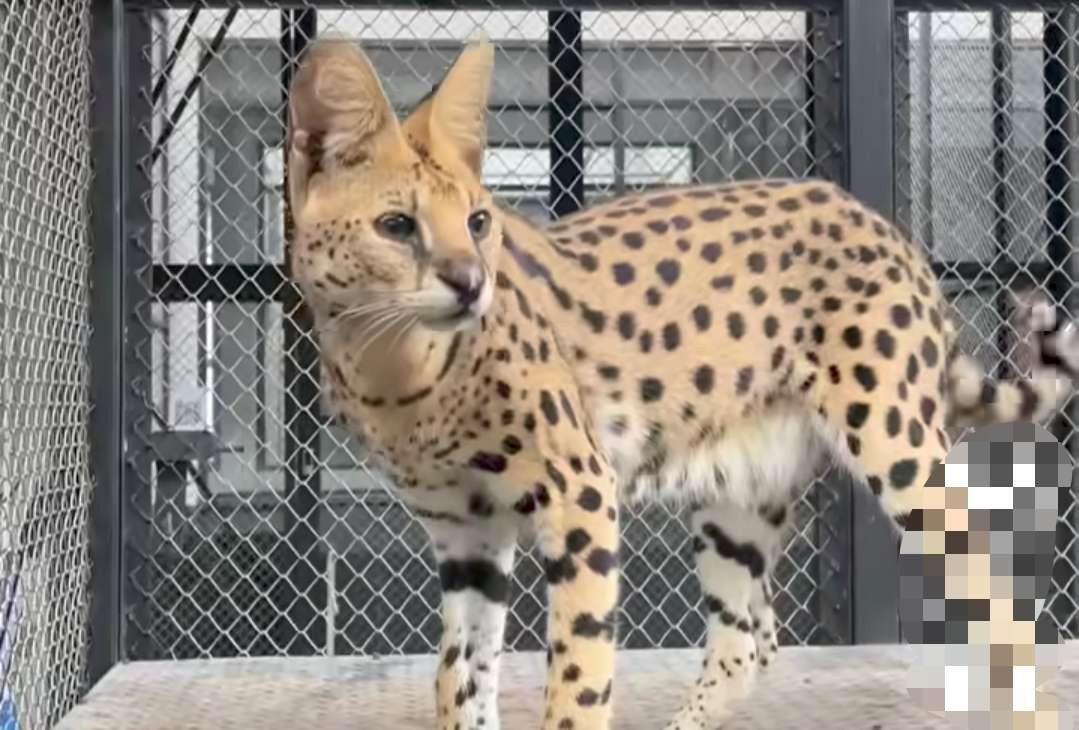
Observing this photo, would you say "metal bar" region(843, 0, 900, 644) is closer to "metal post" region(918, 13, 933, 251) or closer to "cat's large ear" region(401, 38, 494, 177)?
"metal post" region(918, 13, 933, 251)

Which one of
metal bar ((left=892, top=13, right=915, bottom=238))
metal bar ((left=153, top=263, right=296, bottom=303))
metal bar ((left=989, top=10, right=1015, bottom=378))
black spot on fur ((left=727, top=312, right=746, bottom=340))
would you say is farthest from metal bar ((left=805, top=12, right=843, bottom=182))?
metal bar ((left=153, top=263, right=296, bottom=303))

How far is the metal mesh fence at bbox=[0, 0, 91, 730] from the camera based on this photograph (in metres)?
1.93

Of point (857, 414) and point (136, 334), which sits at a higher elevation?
point (136, 334)

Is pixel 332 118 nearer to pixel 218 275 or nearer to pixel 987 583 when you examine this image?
pixel 987 583

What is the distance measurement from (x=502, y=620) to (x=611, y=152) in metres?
1.50

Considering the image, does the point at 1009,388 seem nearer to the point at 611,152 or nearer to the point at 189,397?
the point at 611,152

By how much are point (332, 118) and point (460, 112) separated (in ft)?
0.55

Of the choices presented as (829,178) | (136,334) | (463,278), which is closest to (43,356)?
(136,334)

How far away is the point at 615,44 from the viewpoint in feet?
9.68

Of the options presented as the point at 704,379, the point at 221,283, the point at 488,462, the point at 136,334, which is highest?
the point at 221,283

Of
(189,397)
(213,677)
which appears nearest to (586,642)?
(213,677)

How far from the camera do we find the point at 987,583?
38 cm

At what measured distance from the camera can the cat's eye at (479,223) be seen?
1418mm

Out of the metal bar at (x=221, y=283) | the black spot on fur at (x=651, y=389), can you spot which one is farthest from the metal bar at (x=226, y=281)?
the black spot on fur at (x=651, y=389)
